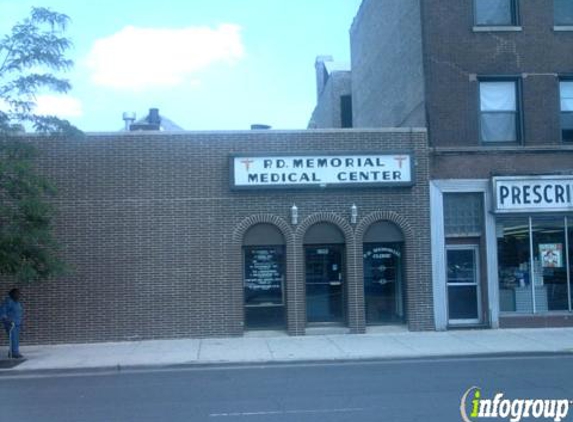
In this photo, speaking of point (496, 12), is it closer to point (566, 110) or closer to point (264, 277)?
point (566, 110)

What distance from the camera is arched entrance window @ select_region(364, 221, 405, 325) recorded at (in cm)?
1933

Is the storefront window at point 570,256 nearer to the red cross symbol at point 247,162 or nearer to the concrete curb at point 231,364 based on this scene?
the concrete curb at point 231,364

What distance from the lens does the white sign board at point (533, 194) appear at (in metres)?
19.2

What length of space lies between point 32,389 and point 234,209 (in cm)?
784

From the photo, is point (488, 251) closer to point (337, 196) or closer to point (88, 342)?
point (337, 196)

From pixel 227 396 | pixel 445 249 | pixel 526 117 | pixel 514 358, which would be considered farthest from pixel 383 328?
pixel 227 396

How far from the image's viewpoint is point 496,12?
20188 mm

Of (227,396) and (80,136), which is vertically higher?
(80,136)

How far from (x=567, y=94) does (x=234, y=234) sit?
9938 millimetres

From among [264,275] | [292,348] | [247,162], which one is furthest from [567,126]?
[292,348]

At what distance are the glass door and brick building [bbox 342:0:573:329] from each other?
0.03m

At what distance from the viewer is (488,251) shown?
1934 cm

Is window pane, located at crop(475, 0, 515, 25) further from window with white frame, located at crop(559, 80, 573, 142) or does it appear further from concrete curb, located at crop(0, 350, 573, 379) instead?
concrete curb, located at crop(0, 350, 573, 379)

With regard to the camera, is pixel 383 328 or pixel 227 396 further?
pixel 383 328
